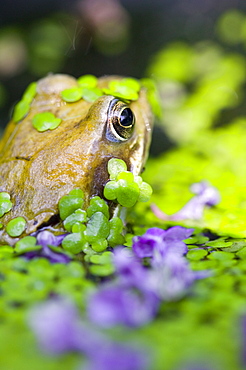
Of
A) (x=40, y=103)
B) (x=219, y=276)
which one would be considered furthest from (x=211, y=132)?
(x=219, y=276)

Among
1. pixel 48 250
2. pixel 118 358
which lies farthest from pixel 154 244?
pixel 118 358

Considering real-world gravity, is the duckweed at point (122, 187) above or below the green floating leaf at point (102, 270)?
above

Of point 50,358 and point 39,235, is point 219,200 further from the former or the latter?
point 50,358

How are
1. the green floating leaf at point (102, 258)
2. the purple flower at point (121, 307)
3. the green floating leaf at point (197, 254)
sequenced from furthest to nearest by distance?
the green floating leaf at point (197, 254), the green floating leaf at point (102, 258), the purple flower at point (121, 307)

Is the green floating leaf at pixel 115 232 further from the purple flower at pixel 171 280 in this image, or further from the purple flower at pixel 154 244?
the purple flower at pixel 171 280

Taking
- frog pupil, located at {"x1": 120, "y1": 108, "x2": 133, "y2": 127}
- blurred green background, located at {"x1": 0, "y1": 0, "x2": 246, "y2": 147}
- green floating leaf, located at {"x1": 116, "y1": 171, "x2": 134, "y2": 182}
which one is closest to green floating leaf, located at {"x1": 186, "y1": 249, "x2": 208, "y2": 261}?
green floating leaf, located at {"x1": 116, "y1": 171, "x2": 134, "y2": 182}

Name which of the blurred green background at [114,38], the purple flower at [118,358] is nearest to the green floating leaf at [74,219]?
the purple flower at [118,358]

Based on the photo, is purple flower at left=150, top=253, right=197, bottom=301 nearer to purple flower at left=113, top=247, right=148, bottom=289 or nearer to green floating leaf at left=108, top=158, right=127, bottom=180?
purple flower at left=113, top=247, right=148, bottom=289

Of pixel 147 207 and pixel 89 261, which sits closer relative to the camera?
pixel 89 261
